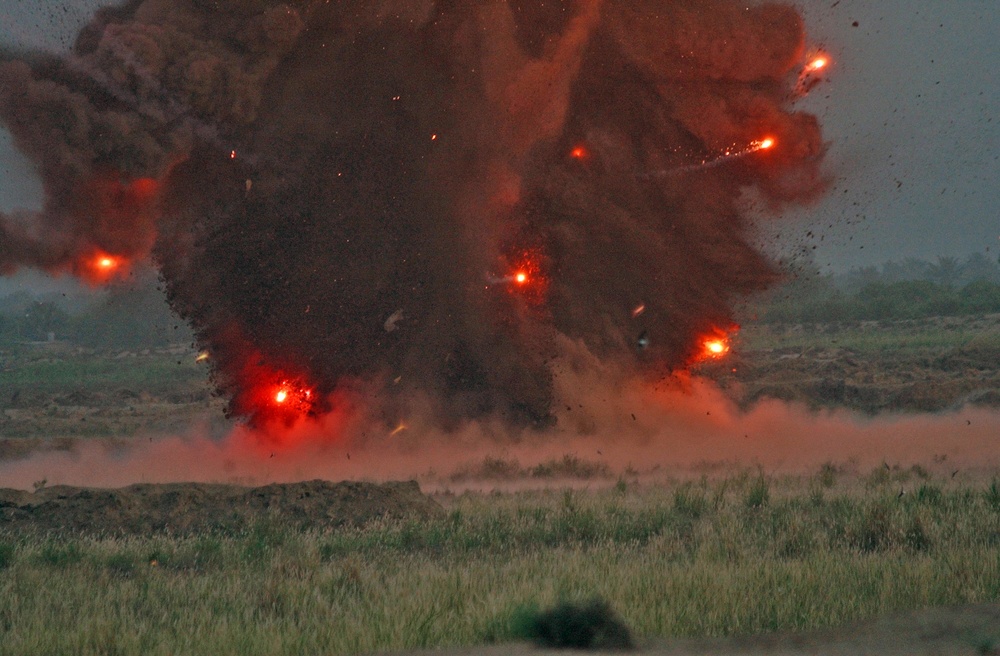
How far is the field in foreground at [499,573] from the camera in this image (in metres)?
9.00

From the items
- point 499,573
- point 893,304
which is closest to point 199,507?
point 499,573

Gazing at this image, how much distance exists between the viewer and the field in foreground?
9000mm

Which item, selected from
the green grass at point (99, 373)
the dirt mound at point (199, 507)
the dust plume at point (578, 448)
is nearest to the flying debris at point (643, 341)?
the dust plume at point (578, 448)

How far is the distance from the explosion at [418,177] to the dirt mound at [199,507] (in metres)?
8.08

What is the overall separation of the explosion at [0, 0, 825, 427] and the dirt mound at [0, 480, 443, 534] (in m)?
8.08

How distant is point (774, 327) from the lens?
11125 cm

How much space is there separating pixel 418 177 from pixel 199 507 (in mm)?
11768

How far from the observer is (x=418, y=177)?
26.2m

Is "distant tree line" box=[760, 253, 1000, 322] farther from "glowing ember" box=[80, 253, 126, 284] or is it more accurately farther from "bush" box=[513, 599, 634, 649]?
"bush" box=[513, 599, 634, 649]

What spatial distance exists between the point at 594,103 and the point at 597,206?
2.54 meters

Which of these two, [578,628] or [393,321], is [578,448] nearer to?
[393,321]

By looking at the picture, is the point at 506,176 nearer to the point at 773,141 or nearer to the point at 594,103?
the point at 594,103

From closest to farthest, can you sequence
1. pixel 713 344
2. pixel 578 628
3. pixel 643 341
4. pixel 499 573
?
pixel 578 628 < pixel 499 573 < pixel 643 341 < pixel 713 344

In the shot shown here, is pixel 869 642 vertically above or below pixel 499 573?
below
